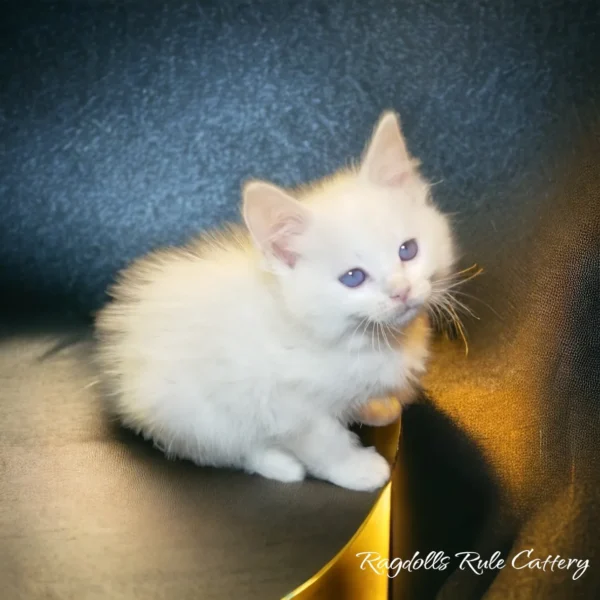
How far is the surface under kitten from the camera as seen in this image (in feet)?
3.21

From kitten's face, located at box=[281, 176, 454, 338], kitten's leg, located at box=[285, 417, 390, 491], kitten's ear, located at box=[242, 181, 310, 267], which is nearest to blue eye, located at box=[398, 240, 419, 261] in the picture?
kitten's face, located at box=[281, 176, 454, 338]

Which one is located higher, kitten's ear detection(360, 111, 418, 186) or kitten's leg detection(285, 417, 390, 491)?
kitten's ear detection(360, 111, 418, 186)

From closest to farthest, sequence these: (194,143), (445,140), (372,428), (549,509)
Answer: (549,509)
(372,428)
(445,140)
(194,143)

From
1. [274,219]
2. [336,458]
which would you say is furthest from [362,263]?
[336,458]

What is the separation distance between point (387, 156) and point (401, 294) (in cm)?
20

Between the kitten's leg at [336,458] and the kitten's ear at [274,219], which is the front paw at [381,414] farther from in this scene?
the kitten's ear at [274,219]

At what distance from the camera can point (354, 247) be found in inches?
38.0

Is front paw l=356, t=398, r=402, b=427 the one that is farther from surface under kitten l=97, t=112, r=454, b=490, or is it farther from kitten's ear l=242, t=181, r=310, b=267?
kitten's ear l=242, t=181, r=310, b=267

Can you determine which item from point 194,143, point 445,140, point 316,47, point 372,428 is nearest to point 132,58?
point 194,143

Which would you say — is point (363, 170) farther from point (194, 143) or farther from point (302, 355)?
point (194, 143)

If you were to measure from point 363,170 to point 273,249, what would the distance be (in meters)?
0.17

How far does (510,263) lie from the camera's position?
4.38 ft

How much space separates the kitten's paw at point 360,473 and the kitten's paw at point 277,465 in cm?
5

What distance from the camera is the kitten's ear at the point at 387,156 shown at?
102 cm
